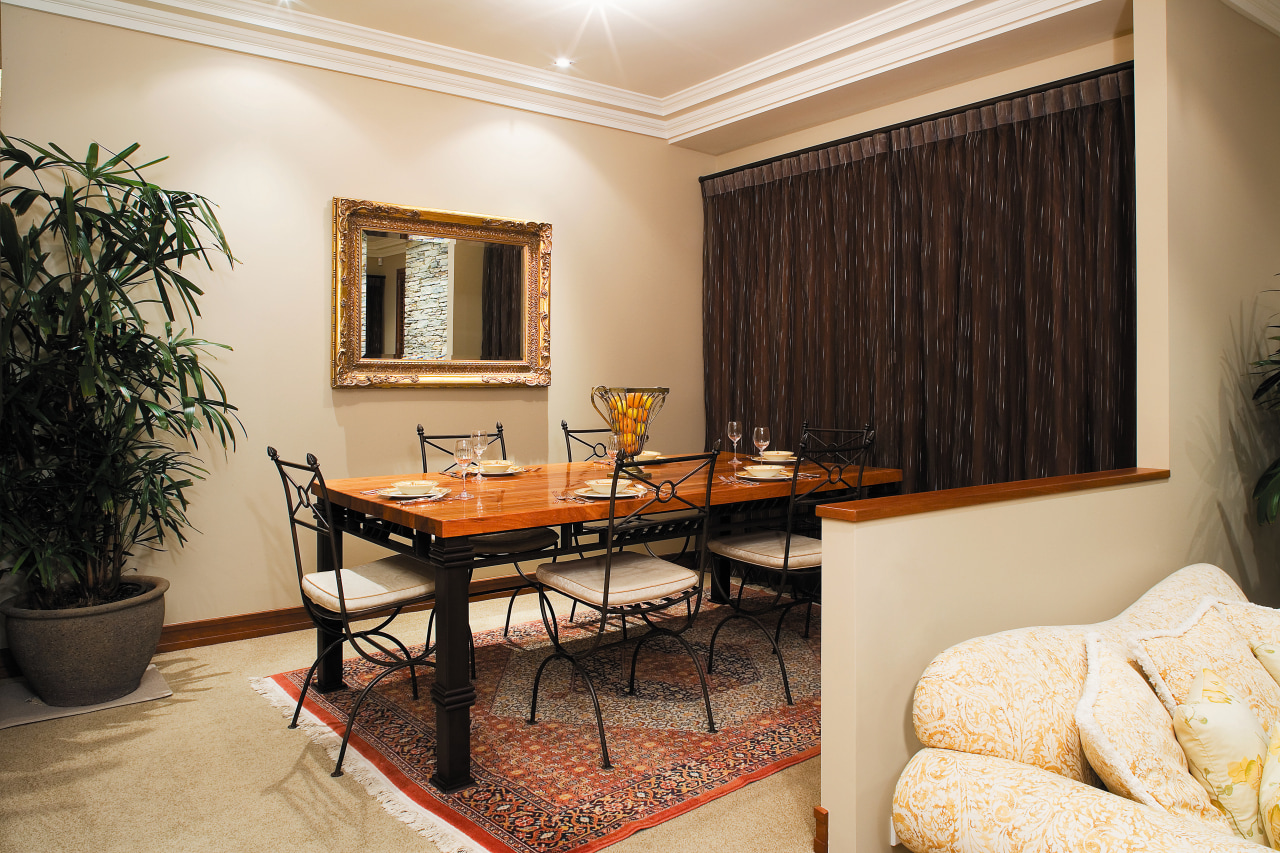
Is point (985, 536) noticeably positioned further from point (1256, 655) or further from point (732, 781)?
point (732, 781)

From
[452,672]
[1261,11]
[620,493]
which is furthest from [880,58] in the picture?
[452,672]

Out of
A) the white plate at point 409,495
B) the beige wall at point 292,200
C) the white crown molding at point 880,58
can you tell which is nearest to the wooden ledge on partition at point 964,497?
the white plate at point 409,495

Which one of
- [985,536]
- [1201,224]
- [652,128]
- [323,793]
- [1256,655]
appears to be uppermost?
[652,128]

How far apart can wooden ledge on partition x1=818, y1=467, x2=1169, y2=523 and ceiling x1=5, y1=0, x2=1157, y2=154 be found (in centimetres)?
191

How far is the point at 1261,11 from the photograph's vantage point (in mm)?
3365

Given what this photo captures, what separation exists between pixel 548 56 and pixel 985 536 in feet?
10.9

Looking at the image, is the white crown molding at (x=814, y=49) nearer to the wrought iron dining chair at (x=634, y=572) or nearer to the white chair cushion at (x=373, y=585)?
the wrought iron dining chair at (x=634, y=572)

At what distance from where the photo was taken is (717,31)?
3.97 metres

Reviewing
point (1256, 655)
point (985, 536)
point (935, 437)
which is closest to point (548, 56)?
point (935, 437)

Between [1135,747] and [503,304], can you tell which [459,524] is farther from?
[503,304]

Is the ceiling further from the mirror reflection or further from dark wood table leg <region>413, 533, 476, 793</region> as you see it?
dark wood table leg <region>413, 533, 476, 793</region>

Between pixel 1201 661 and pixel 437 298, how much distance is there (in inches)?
139

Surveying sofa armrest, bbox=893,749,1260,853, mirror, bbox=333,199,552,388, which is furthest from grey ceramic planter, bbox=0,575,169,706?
sofa armrest, bbox=893,749,1260,853

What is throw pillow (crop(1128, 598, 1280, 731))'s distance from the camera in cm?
191
